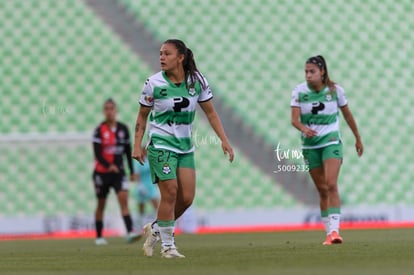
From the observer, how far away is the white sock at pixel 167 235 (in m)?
7.58

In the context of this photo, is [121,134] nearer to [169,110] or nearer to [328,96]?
[328,96]

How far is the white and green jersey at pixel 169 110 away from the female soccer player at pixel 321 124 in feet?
7.73

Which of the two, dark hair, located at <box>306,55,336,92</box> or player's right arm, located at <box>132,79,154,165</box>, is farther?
dark hair, located at <box>306,55,336,92</box>

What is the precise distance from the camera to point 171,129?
7.66 metres

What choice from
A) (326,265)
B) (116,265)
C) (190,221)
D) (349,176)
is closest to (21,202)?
(190,221)

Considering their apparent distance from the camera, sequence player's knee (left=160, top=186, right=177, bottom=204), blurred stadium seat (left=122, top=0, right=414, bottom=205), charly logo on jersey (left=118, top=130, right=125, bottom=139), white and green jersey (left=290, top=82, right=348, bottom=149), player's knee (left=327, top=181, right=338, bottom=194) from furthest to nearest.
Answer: blurred stadium seat (left=122, top=0, right=414, bottom=205), charly logo on jersey (left=118, top=130, right=125, bottom=139), white and green jersey (left=290, top=82, right=348, bottom=149), player's knee (left=327, top=181, right=338, bottom=194), player's knee (left=160, top=186, right=177, bottom=204)

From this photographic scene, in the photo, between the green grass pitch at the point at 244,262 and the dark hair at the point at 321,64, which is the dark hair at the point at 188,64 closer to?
the green grass pitch at the point at 244,262

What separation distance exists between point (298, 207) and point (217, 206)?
139 centimetres

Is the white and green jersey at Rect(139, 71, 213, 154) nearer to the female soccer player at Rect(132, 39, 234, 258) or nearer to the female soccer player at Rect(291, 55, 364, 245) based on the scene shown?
the female soccer player at Rect(132, 39, 234, 258)

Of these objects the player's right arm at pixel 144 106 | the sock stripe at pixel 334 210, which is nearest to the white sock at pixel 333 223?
the sock stripe at pixel 334 210

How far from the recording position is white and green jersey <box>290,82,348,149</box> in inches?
390

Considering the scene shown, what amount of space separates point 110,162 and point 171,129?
16.1 ft

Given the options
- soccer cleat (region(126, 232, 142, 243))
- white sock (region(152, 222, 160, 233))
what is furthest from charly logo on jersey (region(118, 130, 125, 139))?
white sock (region(152, 222, 160, 233))

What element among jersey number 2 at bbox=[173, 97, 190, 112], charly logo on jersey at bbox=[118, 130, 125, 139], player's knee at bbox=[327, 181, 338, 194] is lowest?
player's knee at bbox=[327, 181, 338, 194]
